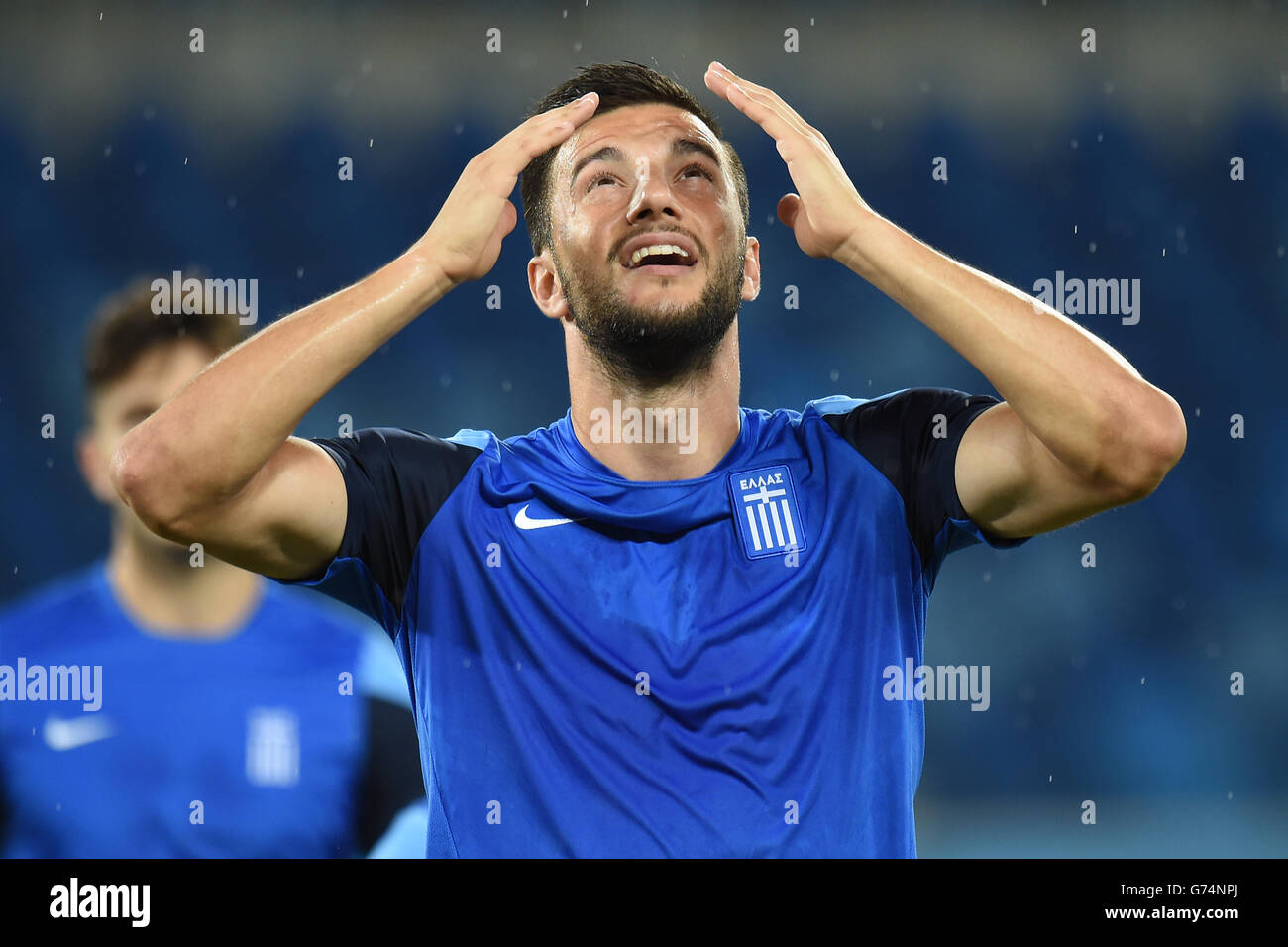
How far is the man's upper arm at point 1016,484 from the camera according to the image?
2.05 meters

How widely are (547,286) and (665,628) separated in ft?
2.51

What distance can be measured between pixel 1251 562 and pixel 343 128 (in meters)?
4.77

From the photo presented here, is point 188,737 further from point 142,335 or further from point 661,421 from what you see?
point 661,421

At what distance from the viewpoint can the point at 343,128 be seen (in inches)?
243

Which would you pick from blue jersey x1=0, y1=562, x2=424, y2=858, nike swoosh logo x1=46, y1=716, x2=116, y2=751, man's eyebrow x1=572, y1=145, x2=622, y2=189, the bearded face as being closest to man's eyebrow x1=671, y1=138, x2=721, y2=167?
man's eyebrow x1=572, y1=145, x2=622, y2=189

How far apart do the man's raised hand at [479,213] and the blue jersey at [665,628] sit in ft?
1.20

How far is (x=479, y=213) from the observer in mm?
2150

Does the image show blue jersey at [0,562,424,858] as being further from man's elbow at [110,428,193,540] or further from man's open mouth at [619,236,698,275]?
man's open mouth at [619,236,698,275]

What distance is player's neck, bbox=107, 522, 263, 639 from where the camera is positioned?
376 cm

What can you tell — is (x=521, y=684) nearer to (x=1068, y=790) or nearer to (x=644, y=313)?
(x=644, y=313)

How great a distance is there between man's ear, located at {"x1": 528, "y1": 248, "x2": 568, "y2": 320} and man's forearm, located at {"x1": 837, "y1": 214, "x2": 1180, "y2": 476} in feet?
2.30

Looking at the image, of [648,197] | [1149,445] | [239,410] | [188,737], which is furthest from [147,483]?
[188,737]

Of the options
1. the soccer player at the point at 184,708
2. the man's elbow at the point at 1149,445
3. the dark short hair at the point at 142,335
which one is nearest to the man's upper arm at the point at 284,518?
the man's elbow at the point at 1149,445
